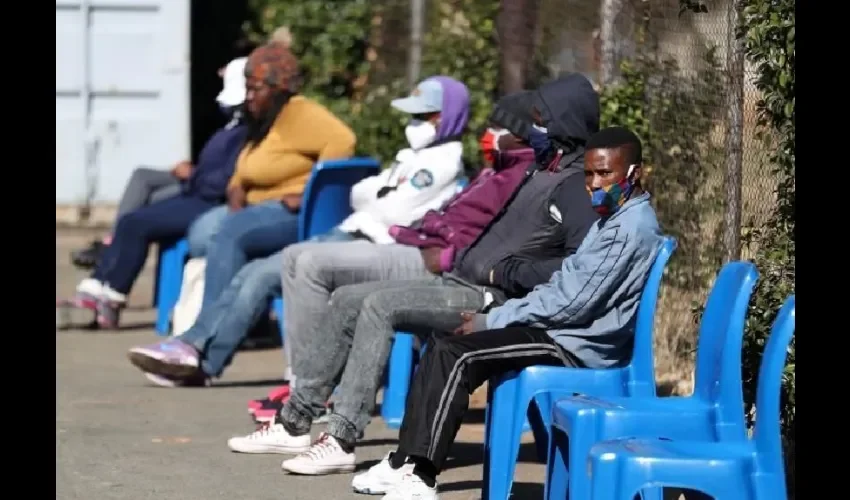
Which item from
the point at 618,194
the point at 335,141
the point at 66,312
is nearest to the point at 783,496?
the point at 618,194

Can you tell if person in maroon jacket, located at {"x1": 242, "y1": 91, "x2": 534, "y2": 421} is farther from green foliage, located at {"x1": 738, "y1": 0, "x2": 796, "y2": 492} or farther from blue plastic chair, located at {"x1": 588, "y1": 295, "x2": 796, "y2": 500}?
blue plastic chair, located at {"x1": 588, "y1": 295, "x2": 796, "y2": 500}

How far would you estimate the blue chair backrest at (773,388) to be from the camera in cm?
439

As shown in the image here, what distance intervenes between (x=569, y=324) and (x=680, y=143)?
145 cm

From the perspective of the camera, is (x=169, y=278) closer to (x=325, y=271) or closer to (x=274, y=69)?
(x=274, y=69)

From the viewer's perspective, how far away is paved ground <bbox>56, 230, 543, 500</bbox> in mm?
6375

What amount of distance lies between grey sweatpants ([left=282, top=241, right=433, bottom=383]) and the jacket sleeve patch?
0.34 metres

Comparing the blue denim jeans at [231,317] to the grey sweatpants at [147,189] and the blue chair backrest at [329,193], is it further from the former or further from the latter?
the grey sweatpants at [147,189]

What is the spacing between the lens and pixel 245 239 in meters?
8.85

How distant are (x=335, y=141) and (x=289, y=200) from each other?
38 cm

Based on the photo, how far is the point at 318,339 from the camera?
6.88 metres

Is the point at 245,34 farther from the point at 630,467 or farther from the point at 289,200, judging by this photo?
the point at 630,467

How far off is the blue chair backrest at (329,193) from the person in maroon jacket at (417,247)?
89 centimetres

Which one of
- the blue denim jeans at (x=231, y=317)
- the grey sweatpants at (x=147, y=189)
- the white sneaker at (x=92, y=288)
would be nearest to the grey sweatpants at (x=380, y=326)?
the blue denim jeans at (x=231, y=317)
